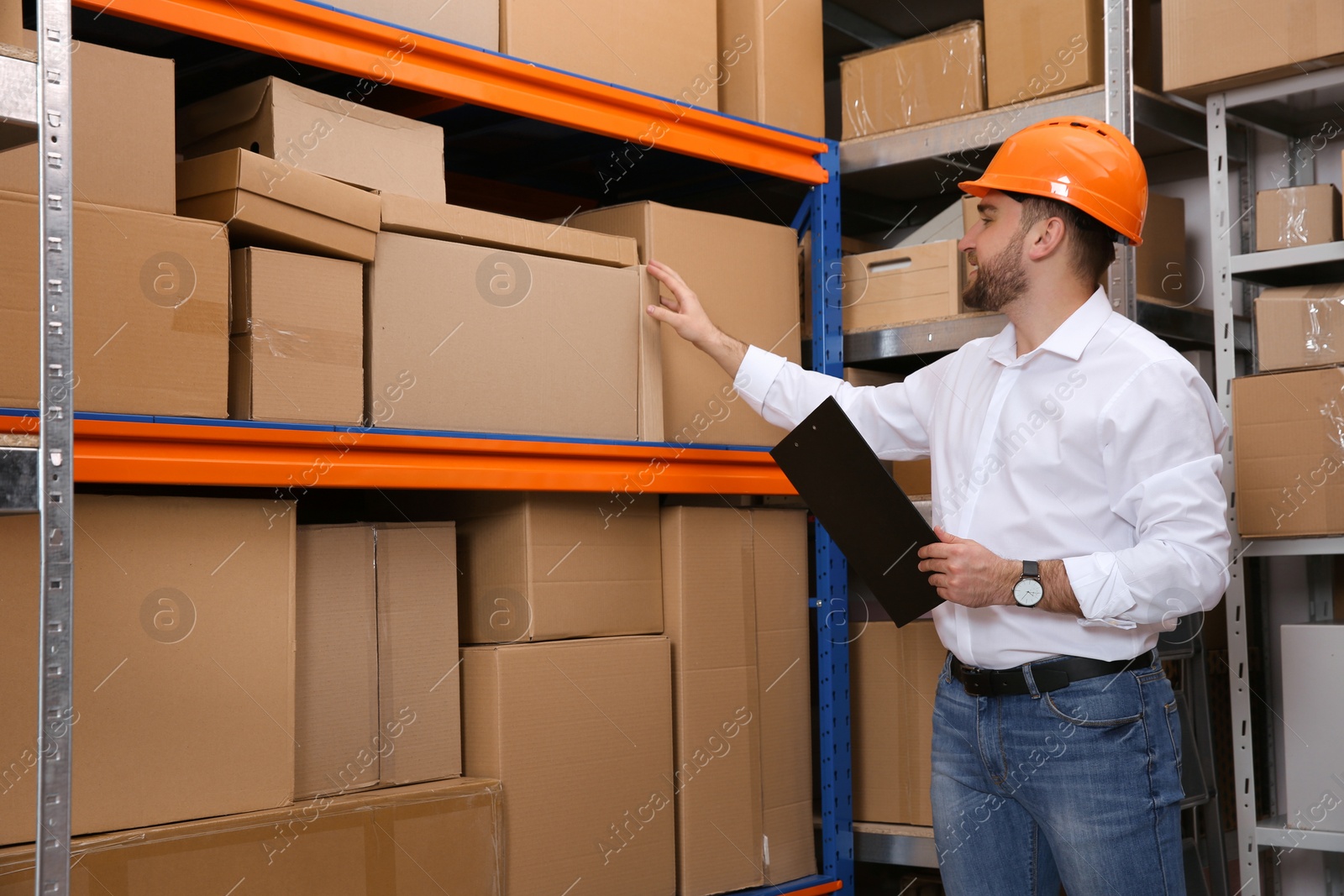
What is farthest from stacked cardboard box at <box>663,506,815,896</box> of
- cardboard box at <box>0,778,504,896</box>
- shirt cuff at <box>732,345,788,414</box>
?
cardboard box at <box>0,778,504,896</box>

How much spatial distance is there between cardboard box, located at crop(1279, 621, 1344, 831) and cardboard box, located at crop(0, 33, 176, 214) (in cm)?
223

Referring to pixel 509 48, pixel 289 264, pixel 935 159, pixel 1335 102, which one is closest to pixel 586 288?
pixel 509 48

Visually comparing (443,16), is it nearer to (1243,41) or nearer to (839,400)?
(839,400)

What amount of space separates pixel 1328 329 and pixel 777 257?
110cm

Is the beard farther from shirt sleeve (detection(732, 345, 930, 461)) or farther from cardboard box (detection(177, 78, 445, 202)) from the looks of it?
cardboard box (detection(177, 78, 445, 202))

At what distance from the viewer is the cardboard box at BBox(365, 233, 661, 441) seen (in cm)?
202

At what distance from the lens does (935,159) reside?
2.83 metres

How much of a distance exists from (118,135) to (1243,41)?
2.09 m

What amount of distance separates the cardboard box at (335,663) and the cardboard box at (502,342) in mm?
229

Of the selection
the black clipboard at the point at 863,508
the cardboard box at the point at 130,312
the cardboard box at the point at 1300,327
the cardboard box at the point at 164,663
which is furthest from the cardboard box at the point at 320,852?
the cardboard box at the point at 1300,327

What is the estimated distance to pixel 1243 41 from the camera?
96.0 inches

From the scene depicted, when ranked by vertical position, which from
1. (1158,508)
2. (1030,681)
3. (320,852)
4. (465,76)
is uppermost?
(465,76)

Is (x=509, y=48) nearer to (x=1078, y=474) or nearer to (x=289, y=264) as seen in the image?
(x=289, y=264)

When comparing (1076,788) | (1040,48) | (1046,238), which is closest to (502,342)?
(1046,238)
